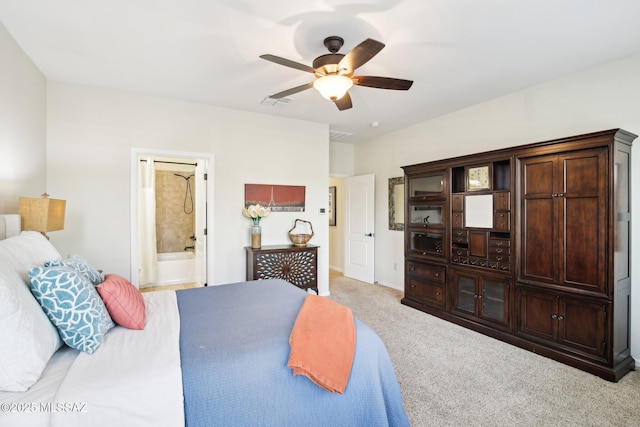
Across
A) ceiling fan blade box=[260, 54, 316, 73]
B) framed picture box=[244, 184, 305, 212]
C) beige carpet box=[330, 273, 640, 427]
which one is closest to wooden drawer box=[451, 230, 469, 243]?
beige carpet box=[330, 273, 640, 427]

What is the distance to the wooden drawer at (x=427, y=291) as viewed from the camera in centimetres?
382

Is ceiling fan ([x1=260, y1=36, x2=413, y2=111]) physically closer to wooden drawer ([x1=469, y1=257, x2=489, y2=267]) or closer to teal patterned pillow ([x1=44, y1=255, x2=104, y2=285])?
teal patterned pillow ([x1=44, y1=255, x2=104, y2=285])

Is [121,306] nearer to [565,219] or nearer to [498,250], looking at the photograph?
[498,250]

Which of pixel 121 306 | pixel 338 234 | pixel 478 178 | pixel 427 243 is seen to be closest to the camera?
pixel 121 306

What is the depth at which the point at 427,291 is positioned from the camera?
401 cm

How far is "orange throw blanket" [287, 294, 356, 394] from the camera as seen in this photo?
1415 mm

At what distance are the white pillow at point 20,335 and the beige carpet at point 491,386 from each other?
1975 mm

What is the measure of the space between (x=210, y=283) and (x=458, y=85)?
3.79 m

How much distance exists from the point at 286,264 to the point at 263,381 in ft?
9.15

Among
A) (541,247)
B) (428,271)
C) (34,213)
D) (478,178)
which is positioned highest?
(478,178)

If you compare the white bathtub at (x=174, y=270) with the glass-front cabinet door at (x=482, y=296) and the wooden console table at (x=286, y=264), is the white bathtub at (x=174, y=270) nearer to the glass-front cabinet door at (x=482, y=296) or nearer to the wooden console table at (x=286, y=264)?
the wooden console table at (x=286, y=264)

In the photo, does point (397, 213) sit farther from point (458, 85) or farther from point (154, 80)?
point (154, 80)

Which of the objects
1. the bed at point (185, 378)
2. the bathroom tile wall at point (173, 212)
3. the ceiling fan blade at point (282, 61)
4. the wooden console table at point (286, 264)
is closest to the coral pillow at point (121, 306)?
the bed at point (185, 378)

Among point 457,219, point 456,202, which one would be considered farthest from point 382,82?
point 457,219
